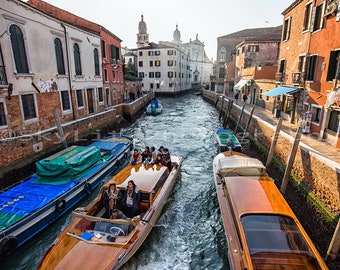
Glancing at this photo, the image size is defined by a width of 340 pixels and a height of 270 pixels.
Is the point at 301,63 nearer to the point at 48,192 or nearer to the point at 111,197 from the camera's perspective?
the point at 111,197

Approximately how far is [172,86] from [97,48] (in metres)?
27.4

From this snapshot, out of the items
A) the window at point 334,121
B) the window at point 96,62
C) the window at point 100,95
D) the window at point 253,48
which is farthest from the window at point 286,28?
the window at point 100,95

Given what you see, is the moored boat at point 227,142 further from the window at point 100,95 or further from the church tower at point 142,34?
the church tower at point 142,34

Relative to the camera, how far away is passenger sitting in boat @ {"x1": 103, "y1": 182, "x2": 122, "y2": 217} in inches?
252

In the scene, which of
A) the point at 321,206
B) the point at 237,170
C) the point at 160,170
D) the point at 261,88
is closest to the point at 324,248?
the point at 321,206

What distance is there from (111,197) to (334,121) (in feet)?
35.2

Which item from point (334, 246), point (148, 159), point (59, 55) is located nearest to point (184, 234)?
point (148, 159)

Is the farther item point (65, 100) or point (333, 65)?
point (65, 100)

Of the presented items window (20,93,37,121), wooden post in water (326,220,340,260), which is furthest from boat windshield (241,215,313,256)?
window (20,93,37,121)

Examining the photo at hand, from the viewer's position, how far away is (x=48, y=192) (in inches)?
293

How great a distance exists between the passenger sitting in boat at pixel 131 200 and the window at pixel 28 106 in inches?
340

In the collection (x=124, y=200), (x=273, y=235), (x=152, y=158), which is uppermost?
(x=273, y=235)

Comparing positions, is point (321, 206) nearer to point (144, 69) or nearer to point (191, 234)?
point (191, 234)

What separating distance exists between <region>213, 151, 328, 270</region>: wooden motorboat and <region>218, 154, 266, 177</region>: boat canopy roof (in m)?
1.17
